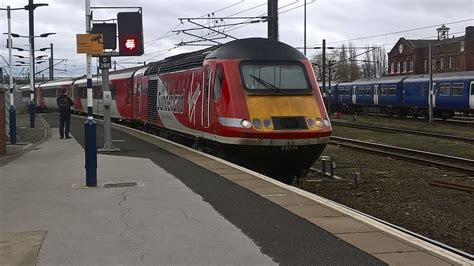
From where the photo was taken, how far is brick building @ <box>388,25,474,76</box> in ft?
239

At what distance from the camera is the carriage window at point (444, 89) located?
3804cm

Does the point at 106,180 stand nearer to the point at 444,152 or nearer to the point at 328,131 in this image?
the point at 328,131

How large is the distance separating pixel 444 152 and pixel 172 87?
1014 centimetres

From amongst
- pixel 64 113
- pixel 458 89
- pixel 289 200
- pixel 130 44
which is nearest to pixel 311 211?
pixel 289 200

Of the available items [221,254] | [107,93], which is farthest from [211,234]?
[107,93]

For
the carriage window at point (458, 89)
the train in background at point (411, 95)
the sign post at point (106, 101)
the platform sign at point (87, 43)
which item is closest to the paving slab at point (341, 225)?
the platform sign at point (87, 43)

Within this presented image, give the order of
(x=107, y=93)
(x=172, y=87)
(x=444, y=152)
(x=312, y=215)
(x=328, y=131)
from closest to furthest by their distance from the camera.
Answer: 1. (x=312, y=215)
2. (x=328, y=131)
3. (x=107, y=93)
4. (x=172, y=87)
5. (x=444, y=152)

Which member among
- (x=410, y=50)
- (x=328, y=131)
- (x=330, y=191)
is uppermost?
(x=410, y=50)

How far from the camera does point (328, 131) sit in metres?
12.0

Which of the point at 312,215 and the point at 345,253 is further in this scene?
the point at 312,215

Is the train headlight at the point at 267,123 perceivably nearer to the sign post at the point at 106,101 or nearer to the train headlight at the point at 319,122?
the train headlight at the point at 319,122

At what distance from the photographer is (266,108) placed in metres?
11.8

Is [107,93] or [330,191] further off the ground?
[107,93]

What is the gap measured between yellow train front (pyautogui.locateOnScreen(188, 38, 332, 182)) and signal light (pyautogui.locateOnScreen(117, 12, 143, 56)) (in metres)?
2.85
